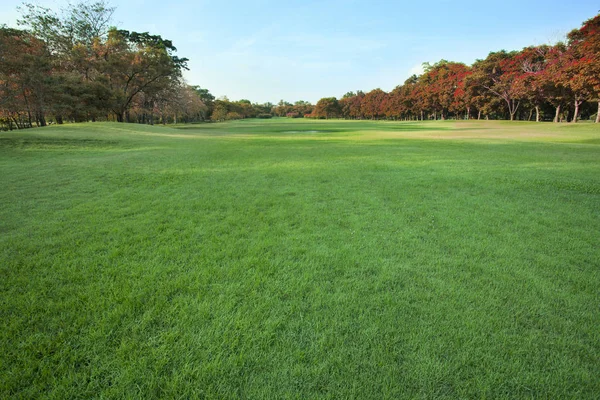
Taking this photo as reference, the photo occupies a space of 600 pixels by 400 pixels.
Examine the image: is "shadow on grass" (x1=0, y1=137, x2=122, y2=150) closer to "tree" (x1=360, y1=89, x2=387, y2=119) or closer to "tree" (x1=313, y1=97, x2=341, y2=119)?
"tree" (x1=360, y1=89, x2=387, y2=119)

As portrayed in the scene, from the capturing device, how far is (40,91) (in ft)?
69.0

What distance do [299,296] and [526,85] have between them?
43.9 m

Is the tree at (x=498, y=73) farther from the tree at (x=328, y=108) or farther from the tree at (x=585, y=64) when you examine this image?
the tree at (x=328, y=108)

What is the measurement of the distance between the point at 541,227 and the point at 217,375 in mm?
4298

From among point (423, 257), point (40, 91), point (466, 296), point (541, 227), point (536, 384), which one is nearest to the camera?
point (536, 384)

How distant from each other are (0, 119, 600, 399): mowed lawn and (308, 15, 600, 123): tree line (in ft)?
105

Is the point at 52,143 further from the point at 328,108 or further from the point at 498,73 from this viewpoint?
the point at 328,108

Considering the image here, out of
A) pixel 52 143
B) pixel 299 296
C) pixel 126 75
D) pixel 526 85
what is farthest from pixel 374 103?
pixel 299 296

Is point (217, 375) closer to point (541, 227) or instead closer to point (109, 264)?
point (109, 264)

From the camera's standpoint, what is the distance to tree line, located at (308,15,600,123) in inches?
1000

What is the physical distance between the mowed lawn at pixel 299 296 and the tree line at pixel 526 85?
1262 inches

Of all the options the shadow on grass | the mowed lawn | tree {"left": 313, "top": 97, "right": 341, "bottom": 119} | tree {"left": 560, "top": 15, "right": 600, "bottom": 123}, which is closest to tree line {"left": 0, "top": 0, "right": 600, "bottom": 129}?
tree {"left": 560, "top": 15, "right": 600, "bottom": 123}

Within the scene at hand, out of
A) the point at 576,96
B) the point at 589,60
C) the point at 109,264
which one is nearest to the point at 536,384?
the point at 109,264

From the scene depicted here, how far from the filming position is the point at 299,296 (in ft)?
7.34
